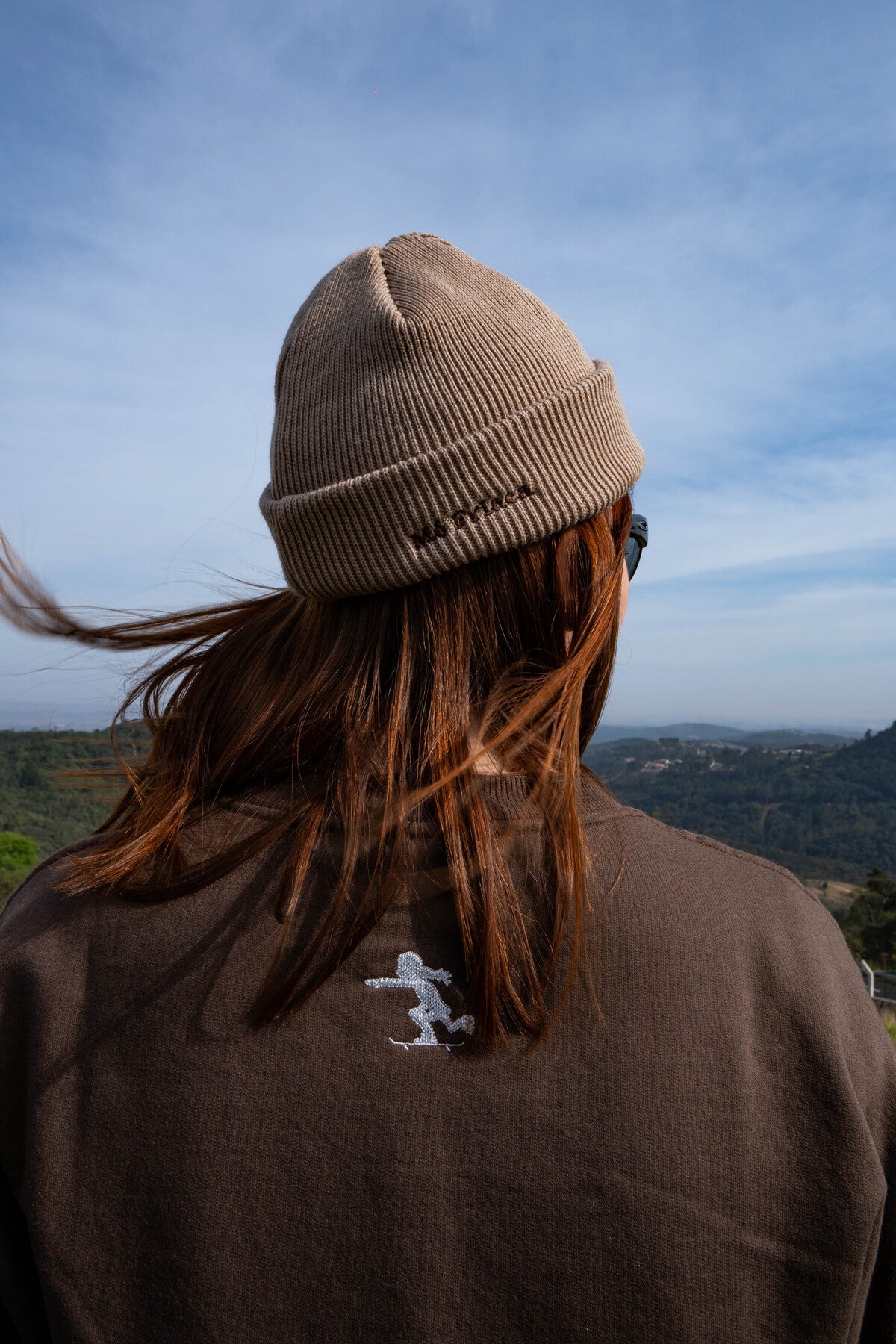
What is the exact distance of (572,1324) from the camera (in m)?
0.86

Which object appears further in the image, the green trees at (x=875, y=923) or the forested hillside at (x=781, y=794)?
the forested hillside at (x=781, y=794)

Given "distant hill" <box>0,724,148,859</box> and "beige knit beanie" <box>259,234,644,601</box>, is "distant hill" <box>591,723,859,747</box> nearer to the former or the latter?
"distant hill" <box>0,724,148,859</box>

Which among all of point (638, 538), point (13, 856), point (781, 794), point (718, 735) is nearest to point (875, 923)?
point (13, 856)

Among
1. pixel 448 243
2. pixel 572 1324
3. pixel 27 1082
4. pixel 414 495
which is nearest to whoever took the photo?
pixel 572 1324

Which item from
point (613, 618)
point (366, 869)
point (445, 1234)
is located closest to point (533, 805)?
point (366, 869)

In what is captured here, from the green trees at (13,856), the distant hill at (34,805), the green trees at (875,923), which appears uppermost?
the distant hill at (34,805)

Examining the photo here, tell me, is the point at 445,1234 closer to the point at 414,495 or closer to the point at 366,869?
the point at 366,869

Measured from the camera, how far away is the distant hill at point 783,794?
167 feet

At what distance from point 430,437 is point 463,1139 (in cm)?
91

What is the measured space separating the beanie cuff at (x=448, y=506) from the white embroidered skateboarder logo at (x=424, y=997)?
0.52m

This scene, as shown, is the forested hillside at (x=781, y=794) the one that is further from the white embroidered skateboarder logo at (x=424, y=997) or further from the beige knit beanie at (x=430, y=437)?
the white embroidered skateboarder logo at (x=424, y=997)

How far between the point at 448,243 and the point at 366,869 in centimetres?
114

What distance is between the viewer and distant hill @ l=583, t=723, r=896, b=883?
5100 cm

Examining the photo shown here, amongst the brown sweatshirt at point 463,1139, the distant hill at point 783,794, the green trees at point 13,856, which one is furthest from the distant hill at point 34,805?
the distant hill at point 783,794
